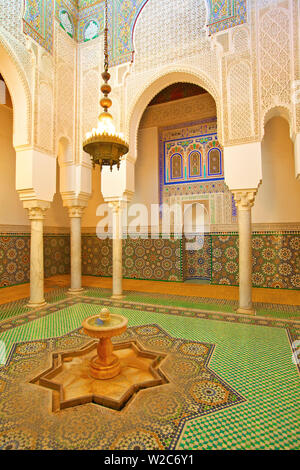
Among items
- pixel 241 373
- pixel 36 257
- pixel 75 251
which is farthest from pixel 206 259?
pixel 241 373

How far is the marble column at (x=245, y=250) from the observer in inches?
161

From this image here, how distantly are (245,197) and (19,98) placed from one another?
386 centimetres

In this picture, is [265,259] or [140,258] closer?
[265,259]

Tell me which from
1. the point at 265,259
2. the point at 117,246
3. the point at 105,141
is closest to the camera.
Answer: the point at 105,141

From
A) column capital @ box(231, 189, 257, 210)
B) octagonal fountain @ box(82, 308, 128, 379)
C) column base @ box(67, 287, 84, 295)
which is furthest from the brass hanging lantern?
column base @ box(67, 287, 84, 295)

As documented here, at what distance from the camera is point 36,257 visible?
15.0ft

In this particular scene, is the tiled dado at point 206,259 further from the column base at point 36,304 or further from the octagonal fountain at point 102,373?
the octagonal fountain at point 102,373

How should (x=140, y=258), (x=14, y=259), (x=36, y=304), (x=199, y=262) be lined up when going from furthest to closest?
(x=140, y=258)
(x=199, y=262)
(x=14, y=259)
(x=36, y=304)

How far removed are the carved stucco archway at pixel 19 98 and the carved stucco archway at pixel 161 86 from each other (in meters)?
1.64

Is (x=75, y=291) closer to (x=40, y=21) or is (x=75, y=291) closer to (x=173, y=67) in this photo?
(x=173, y=67)

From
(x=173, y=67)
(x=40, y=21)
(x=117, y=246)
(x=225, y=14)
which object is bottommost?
(x=117, y=246)

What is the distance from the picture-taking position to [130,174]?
5.07m

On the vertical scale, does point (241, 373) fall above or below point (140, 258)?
below

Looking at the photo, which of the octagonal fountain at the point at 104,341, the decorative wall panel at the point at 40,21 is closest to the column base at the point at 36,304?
the octagonal fountain at the point at 104,341
